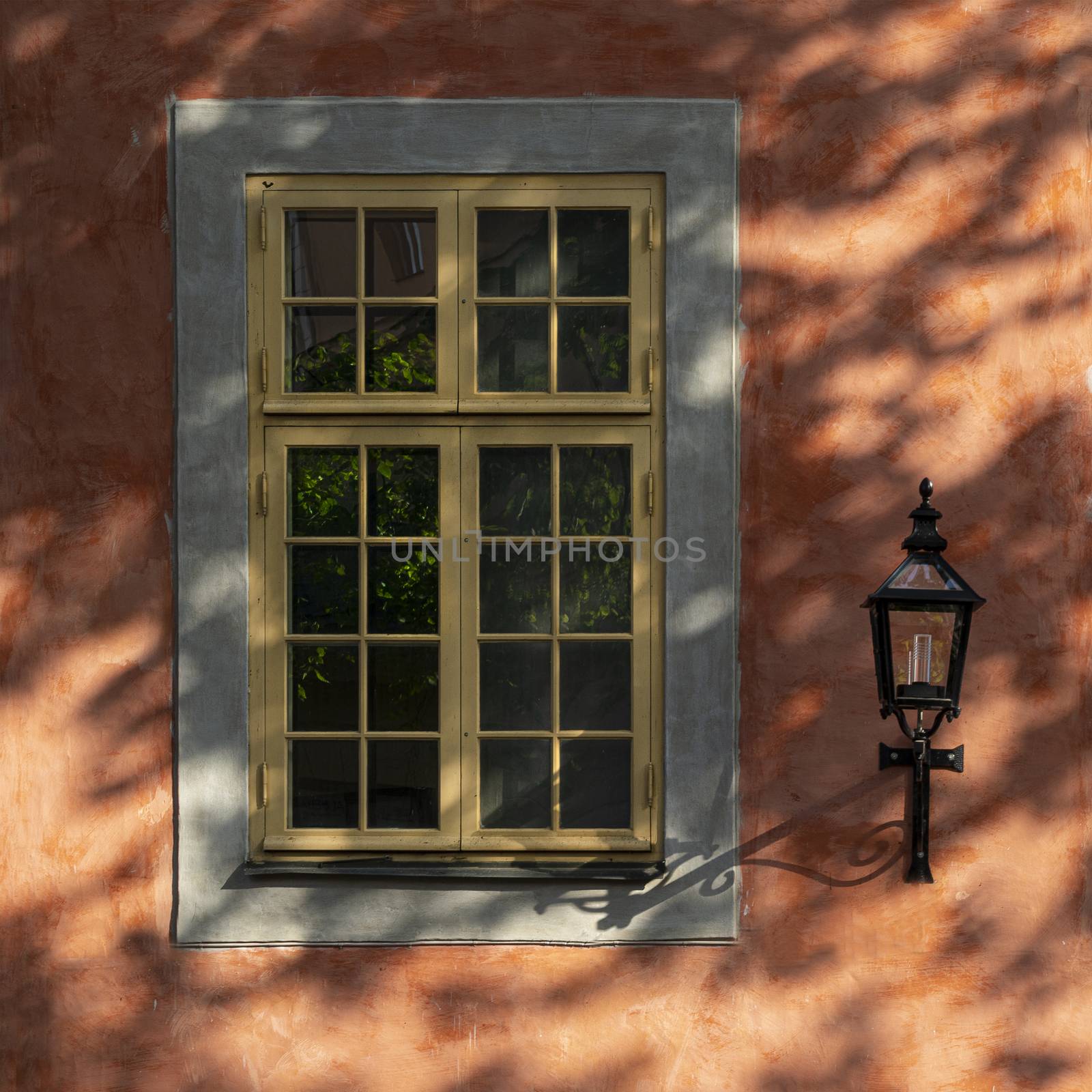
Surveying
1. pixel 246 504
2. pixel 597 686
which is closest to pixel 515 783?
pixel 597 686

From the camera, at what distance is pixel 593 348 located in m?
3.47

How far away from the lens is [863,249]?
340 cm

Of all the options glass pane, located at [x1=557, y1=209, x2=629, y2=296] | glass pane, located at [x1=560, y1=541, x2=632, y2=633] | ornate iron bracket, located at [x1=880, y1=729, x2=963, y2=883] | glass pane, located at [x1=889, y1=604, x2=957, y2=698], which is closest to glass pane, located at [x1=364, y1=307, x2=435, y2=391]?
glass pane, located at [x1=557, y1=209, x2=629, y2=296]

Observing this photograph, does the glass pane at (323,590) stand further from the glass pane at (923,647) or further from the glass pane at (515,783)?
the glass pane at (923,647)

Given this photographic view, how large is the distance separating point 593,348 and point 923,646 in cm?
135

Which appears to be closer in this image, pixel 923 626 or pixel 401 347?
pixel 923 626

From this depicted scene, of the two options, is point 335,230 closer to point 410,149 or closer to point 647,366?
point 410,149

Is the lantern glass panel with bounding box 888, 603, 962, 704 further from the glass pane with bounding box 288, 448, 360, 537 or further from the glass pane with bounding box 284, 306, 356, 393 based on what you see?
the glass pane with bounding box 284, 306, 356, 393

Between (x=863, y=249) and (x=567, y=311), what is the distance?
0.93 meters

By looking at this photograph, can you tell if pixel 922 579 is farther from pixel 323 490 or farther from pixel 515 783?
pixel 323 490

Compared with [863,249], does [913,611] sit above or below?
below

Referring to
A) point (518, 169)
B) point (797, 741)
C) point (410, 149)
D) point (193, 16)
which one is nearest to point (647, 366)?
point (518, 169)

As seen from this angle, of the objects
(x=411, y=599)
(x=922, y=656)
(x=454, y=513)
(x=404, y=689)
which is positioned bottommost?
(x=404, y=689)

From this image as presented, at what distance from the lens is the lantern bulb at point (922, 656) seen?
2951 mm
